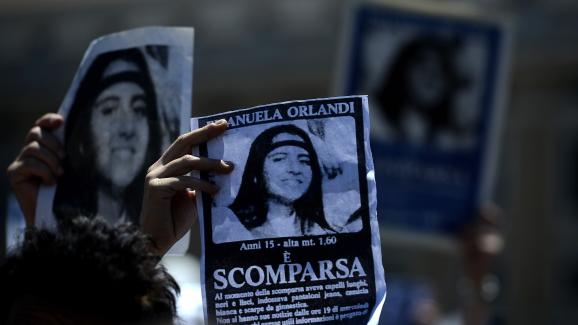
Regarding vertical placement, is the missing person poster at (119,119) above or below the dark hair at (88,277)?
above

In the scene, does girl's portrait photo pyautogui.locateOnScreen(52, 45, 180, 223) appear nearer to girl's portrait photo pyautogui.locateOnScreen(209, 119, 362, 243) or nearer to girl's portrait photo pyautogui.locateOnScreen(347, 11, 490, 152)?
girl's portrait photo pyautogui.locateOnScreen(209, 119, 362, 243)

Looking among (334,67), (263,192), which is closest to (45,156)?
(263,192)

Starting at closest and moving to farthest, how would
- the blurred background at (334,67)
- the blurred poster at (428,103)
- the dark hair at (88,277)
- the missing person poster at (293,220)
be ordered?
the dark hair at (88,277)
the missing person poster at (293,220)
the blurred poster at (428,103)
the blurred background at (334,67)

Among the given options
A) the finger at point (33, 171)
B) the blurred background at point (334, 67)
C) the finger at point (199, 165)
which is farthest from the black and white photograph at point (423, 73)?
the blurred background at point (334, 67)

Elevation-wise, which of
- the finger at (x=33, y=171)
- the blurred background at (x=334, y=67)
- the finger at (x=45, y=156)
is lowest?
the finger at (x=33, y=171)

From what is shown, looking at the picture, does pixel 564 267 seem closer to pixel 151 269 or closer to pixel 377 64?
pixel 377 64

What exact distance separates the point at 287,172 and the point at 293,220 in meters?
0.08

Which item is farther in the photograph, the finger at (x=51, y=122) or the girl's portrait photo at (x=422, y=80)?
the girl's portrait photo at (x=422, y=80)

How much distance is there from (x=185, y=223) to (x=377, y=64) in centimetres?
368

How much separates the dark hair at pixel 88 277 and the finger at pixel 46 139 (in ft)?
2.85

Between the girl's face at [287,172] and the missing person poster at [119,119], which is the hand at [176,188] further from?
the missing person poster at [119,119]

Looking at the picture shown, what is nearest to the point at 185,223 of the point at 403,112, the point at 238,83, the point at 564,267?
the point at 403,112

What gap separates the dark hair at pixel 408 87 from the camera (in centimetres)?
586

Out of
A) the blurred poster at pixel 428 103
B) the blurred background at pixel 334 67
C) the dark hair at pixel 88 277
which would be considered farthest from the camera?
the blurred background at pixel 334 67
